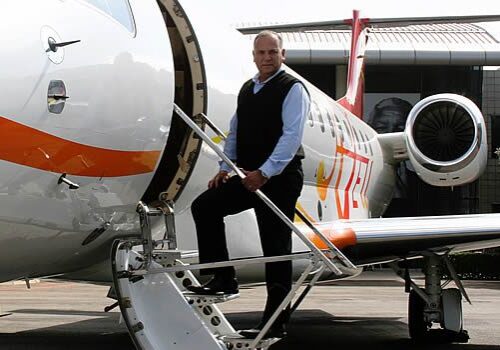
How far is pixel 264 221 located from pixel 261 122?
0.65 metres

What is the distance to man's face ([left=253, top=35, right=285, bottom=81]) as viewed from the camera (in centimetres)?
584

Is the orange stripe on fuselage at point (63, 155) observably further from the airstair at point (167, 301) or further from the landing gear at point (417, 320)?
the landing gear at point (417, 320)

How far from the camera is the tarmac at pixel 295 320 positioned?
10.8 meters

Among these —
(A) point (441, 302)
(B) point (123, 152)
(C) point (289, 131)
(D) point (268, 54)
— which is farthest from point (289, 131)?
(A) point (441, 302)

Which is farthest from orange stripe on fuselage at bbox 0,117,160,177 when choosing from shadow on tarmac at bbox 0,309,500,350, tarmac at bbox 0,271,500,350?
shadow on tarmac at bbox 0,309,500,350

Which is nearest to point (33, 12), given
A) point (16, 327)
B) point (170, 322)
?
point (170, 322)

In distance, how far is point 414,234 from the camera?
29.0 ft

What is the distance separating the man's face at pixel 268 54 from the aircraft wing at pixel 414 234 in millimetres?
3104

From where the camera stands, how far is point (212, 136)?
7.33 metres

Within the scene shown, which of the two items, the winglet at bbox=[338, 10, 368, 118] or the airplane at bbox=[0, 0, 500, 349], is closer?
the airplane at bbox=[0, 0, 500, 349]

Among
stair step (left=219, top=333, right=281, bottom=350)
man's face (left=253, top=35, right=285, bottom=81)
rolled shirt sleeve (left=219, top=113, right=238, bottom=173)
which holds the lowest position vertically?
stair step (left=219, top=333, right=281, bottom=350)

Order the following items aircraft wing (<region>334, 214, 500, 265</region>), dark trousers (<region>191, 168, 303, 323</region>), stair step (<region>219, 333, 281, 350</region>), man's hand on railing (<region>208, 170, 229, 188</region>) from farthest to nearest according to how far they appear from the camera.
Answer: aircraft wing (<region>334, 214, 500, 265</region>) < man's hand on railing (<region>208, 170, 229, 188</region>) < dark trousers (<region>191, 168, 303, 323</region>) < stair step (<region>219, 333, 281, 350</region>)

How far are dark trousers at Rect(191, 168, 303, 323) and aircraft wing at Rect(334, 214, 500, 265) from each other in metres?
2.76

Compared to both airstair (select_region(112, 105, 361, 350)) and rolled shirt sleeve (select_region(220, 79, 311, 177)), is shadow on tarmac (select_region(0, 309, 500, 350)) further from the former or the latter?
rolled shirt sleeve (select_region(220, 79, 311, 177))
